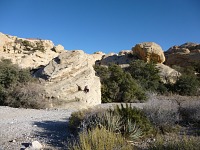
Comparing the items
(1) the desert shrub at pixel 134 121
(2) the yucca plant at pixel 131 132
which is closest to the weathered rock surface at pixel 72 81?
(1) the desert shrub at pixel 134 121

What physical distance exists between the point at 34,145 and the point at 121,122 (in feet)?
7.54

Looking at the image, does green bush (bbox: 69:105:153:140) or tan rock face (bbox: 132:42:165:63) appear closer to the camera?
green bush (bbox: 69:105:153:140)

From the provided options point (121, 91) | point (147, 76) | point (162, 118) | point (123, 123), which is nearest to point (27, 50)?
point (147, 76)

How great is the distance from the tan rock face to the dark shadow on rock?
110 ft

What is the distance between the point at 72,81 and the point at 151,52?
27476 millimetres

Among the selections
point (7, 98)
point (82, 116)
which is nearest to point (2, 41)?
point (7, 98)

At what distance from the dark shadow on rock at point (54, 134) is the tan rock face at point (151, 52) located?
3340cm

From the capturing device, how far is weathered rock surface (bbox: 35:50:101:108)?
575 inches

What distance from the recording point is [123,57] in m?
45.5

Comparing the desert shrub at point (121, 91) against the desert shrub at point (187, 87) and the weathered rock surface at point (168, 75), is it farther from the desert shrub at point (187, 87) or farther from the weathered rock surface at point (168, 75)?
the weathered rock surface at point (168, 75)

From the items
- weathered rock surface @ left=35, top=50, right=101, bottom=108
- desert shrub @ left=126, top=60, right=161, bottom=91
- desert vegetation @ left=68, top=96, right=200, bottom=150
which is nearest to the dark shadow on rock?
desert vegetation @ left=68, top=96, right=200, bottom=150

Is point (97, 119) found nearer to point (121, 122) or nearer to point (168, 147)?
point (121, 122)

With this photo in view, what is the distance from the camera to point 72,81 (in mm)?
15328

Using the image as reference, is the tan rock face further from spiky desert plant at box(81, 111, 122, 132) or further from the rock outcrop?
spiky desert plant at box(81, 111, 122, 132)
